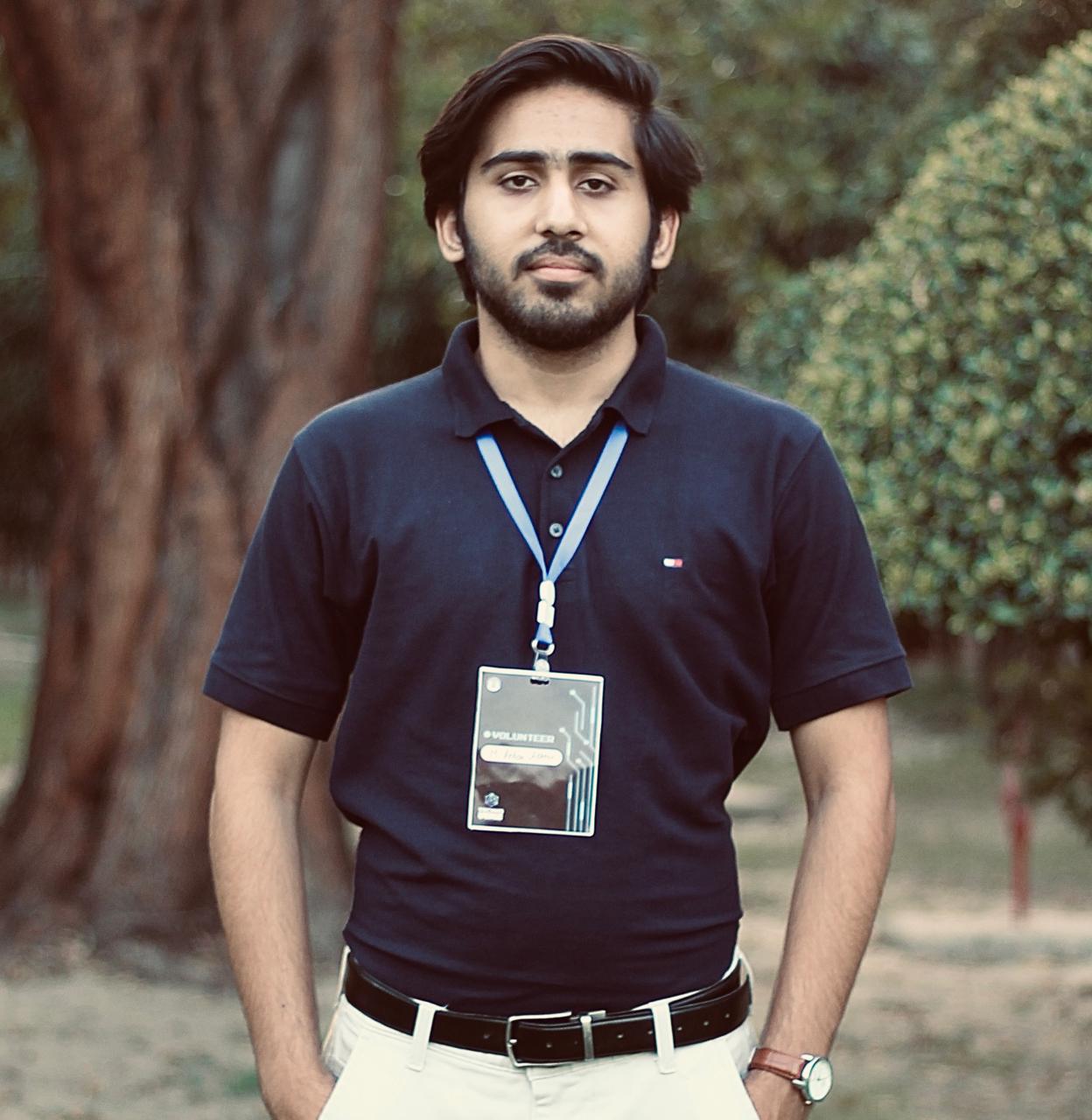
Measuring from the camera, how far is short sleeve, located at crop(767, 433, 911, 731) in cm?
272

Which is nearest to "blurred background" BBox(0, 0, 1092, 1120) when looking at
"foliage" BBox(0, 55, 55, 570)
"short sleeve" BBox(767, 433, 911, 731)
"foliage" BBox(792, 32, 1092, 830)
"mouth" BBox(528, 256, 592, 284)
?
"foliage" BBox(792, 32, 1092, 830)

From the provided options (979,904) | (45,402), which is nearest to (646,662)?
(979,904)

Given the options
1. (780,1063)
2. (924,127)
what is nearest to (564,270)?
(780,1063)

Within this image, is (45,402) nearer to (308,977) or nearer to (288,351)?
(288,351)

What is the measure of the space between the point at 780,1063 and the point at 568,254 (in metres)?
1.20

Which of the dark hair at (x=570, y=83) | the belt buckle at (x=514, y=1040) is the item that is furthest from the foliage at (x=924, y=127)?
the belt buckle at (x=514, y=1040)

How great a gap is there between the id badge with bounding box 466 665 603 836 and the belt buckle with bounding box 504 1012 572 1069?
0.25 meters

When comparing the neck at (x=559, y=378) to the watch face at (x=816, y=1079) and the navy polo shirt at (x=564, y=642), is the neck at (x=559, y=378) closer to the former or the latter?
the navy polo shirt at (x=564, y=642)

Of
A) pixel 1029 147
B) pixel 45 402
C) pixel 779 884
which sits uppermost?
pixel 1029 147

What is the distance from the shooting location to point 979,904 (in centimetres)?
1120

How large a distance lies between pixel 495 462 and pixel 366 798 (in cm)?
52

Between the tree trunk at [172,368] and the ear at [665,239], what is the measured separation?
5140 millimetres

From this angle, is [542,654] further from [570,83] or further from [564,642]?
[570,83]

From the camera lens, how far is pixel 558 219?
8.93 feet
